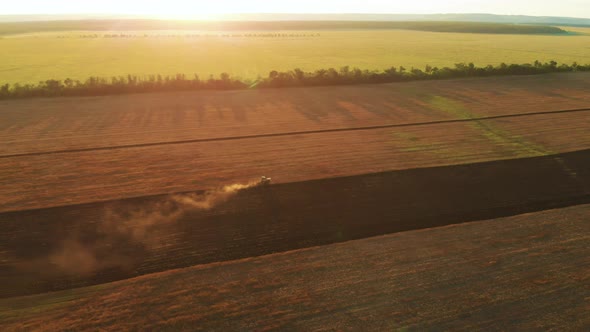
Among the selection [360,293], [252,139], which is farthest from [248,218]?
[252,139]

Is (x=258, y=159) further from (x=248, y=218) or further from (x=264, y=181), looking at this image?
(x=248, y=218)

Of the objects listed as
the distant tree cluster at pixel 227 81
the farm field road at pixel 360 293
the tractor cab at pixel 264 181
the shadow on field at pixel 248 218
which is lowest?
the farm field road at pixel 360 293

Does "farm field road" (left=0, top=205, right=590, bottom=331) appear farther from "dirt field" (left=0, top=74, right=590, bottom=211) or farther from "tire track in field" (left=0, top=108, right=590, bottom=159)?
"tire track in field" (left=0, top=108, right=590, bottom=159)

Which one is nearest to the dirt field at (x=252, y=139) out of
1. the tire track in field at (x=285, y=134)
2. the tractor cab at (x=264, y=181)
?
the tire track in field at (x=285, y=134)

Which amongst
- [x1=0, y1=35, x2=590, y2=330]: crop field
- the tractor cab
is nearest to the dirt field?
[x1=0, y1=35, x2=590, y2=330]: crop field

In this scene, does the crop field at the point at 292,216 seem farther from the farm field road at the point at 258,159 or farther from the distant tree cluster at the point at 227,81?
the distant tree cluster at the point at 227,81

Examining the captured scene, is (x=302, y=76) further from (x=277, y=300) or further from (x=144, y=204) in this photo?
(x=277, y=300)

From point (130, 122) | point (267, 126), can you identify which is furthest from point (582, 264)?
point (130, 122)
